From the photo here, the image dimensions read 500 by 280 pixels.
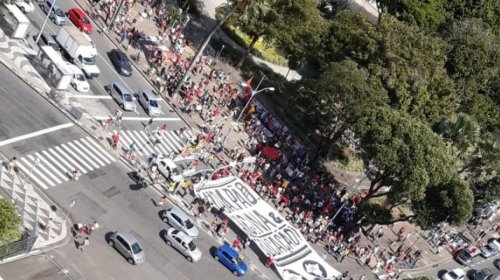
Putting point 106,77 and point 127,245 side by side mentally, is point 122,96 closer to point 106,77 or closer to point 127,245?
point 106,77

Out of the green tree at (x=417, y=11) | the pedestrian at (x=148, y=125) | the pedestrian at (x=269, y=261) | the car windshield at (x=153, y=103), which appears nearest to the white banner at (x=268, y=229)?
the pedestrian at (x=269, y=261)

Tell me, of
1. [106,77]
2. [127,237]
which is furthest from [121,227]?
[106,77]

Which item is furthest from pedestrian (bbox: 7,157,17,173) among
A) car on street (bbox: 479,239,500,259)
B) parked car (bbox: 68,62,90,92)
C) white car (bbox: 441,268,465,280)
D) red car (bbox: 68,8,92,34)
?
car on street (bbox: 479,239,500,259)

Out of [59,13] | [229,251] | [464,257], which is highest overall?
[59,13]

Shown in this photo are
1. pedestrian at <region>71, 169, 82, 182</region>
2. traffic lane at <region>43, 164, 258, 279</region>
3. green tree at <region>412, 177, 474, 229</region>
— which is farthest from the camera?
green tree at <region>412, 177, 474, 229</region>

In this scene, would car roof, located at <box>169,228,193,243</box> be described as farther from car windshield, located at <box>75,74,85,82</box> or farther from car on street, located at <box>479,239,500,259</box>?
car on street, located at <box>479,239,500,259</box>
